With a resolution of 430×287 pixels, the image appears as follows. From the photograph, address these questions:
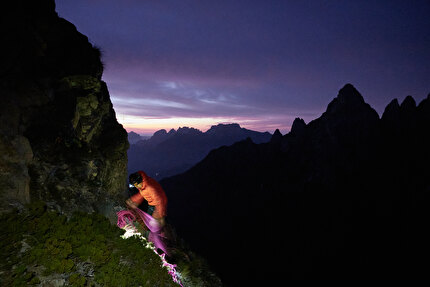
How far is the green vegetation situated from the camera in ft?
15.1

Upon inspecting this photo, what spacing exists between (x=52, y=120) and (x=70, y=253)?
652 cm

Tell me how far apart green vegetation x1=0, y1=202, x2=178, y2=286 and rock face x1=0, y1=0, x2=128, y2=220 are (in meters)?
0.86

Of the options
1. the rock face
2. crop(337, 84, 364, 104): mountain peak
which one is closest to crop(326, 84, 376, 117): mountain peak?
crop(337, 84, 364, 104): mountain peak

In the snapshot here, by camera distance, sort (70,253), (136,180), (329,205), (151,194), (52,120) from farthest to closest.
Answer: (329,205), (52,120), (151,194), (136,180), (70,253)

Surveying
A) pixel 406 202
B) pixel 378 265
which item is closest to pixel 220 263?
pixel 378 265

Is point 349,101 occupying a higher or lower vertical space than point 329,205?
higher

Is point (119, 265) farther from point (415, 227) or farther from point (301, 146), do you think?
point (301, 146)

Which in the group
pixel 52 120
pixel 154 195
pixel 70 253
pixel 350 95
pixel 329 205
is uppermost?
pixel 350 95

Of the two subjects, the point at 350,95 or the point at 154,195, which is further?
the point at 350,95

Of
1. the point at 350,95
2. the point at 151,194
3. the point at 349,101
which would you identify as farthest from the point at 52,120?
the point at 350,95

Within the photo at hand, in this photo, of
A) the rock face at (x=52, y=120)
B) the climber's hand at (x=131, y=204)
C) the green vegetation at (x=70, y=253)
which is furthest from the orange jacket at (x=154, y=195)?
the green vegetation at (x=70, y=253)

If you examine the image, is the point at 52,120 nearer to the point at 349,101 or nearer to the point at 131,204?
the point at 131,204

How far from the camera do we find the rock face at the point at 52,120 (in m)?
6.75

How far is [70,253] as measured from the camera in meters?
5.28
